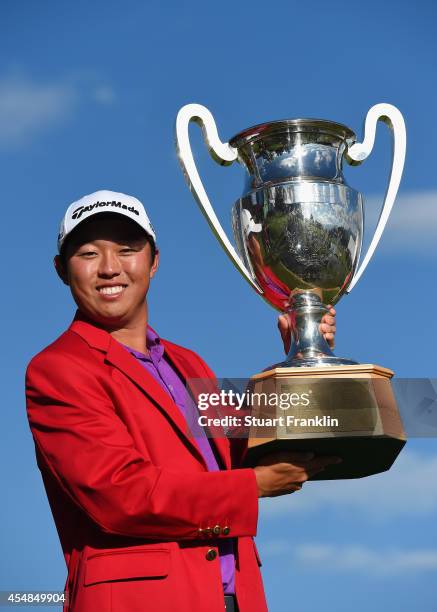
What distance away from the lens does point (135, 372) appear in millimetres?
3068

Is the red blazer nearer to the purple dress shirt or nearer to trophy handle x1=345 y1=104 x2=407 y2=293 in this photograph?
the purple dress shirt

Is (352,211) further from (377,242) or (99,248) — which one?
(99,248)

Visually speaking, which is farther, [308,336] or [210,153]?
[210,153]

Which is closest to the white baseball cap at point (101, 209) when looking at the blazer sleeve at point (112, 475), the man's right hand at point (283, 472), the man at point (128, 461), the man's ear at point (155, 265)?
the man at point (128, 461)

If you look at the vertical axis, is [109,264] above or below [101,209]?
below

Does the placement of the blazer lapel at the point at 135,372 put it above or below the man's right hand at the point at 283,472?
above

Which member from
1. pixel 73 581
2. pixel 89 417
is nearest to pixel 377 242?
pixel 89 417

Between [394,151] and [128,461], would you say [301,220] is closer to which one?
[394,151]

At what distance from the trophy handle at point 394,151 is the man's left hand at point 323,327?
0.15 metres

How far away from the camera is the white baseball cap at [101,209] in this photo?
3.13 m

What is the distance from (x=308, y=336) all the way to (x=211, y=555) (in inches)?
33.2

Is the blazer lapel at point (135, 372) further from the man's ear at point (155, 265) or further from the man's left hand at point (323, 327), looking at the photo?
the man's left hand at point (323, 327)

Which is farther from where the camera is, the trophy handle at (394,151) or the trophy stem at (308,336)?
the trophy handle at (394,151)

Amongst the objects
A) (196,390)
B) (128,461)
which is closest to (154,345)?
(196,390)
